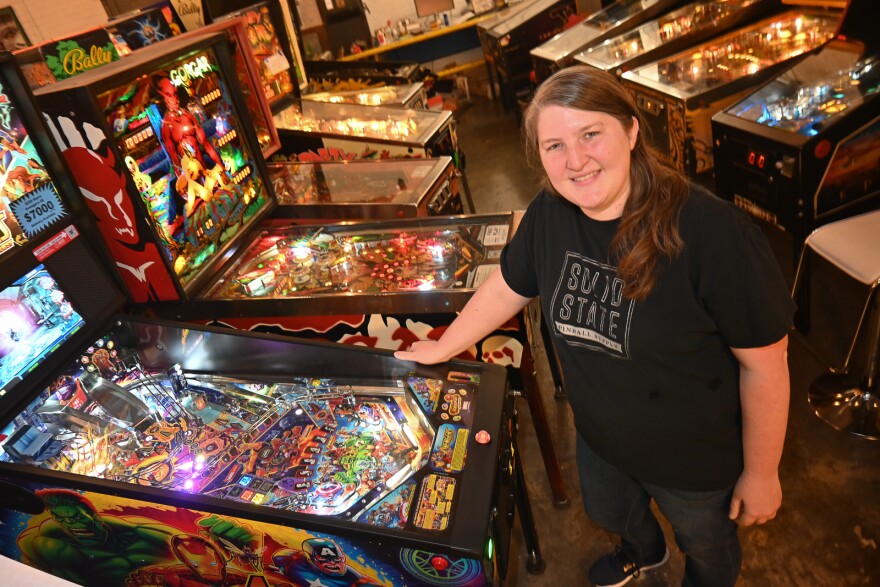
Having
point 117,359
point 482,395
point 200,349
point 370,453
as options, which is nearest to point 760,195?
point 482,395

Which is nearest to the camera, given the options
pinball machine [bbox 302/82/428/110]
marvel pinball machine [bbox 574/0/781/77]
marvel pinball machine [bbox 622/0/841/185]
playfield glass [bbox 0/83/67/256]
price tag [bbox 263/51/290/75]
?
playfield glass [bbox 0/83/67/256]

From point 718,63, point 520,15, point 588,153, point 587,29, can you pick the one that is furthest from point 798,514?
point 520,15

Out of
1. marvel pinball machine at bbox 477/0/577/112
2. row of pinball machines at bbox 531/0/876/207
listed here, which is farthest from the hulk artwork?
marvel pinball machine at bbox 477/0/577/112

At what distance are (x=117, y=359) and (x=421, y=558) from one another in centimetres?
125

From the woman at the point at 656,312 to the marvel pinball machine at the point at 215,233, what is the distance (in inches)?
32.5

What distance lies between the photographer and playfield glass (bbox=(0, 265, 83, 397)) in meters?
1.62

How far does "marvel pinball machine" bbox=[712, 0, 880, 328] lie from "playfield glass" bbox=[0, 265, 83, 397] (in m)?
2.83

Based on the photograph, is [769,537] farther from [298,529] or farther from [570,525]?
[298,529]

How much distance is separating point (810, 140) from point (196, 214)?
2658 millimetres

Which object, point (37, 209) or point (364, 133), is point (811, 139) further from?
point (37, 209)

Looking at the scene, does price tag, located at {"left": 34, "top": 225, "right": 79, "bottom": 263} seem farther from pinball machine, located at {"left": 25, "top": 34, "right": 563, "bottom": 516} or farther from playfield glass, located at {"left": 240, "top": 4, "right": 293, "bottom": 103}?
playfield glass, located at {"left": 240, "top": 4, "right": 293, "bottom": 103}

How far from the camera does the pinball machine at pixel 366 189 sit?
3.14m

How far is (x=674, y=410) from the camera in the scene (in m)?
1.28

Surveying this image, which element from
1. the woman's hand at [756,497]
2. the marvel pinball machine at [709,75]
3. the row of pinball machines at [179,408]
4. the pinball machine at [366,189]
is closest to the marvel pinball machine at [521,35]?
the marvel pinball machine at [709,75]
